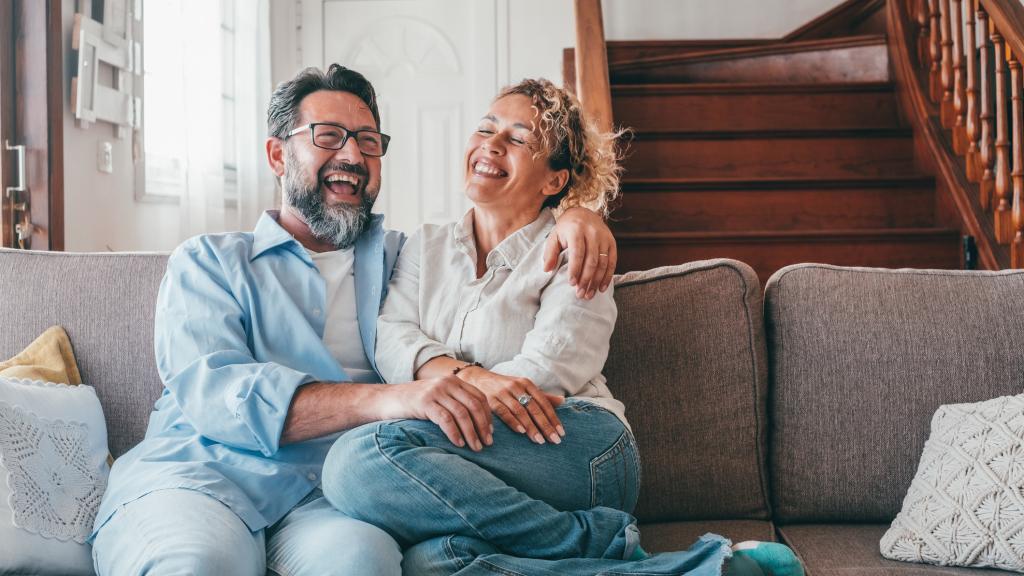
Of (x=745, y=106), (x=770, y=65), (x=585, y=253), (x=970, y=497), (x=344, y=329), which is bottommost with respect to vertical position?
(x=970, y=497)

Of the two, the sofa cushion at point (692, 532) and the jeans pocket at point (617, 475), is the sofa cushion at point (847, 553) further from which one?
the jeans pocket at point (617, 475)

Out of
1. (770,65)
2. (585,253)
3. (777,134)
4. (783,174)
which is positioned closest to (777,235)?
(783,174)

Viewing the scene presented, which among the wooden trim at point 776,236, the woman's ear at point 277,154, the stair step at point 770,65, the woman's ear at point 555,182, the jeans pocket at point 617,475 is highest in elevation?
the stair step at point 770,65

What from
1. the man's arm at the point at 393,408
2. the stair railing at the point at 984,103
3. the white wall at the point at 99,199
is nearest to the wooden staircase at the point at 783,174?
the stair railing at the point at 984,103

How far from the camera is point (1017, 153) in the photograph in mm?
2723

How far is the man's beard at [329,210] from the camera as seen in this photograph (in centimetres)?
180

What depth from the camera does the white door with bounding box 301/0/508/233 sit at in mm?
4953

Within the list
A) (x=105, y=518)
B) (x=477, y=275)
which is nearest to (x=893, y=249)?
(x=477, y=275)

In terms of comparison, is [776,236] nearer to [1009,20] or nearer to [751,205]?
[751,205]

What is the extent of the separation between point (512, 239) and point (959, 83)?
→ 2.13m

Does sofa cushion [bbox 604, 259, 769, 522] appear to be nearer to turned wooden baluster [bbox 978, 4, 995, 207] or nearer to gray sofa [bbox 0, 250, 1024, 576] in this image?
gray sofa [bbox 0, 250, 1024, 576]

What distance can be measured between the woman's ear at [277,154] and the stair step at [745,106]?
2.11 meters

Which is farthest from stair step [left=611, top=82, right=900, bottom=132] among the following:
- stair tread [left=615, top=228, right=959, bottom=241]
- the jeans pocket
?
the jeans pocket

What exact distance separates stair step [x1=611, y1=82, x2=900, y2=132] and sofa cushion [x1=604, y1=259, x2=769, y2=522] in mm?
2083
